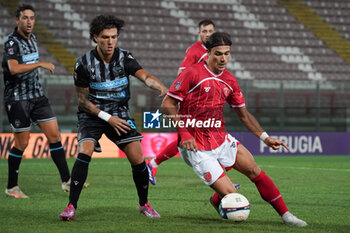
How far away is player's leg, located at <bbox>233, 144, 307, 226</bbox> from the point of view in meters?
5.13

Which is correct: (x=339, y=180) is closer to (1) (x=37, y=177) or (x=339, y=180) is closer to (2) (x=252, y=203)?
(2) (x=252, y=203)

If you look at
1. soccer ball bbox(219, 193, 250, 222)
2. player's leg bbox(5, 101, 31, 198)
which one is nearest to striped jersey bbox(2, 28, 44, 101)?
player's leg bbox(5, 101, 31, 198)

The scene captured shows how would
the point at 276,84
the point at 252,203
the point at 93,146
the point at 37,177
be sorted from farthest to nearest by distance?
1. the point at 276,84
2. the point at 37,177
3. the point at 252,203
4. the point at 93,146

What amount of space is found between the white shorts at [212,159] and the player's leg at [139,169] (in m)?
0.51

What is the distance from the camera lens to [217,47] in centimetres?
508

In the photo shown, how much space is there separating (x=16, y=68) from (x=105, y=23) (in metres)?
1.84

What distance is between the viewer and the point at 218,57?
5.11 m

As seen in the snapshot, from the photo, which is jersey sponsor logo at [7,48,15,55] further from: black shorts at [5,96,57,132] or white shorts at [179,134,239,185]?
white shorts at [179,134,239,185]

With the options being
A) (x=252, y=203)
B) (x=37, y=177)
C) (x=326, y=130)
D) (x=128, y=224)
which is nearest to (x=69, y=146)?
(x=37, y=177)

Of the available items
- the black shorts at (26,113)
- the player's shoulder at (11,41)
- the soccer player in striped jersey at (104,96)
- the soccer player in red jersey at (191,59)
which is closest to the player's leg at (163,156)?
the soccer player in red jersey at (191,59)

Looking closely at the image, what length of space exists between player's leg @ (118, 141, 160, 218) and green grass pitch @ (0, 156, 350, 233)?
0.40 feet

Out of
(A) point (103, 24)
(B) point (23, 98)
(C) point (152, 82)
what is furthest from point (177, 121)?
(B) point (23, 98)

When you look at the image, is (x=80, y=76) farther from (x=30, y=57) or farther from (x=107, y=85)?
(x=30, y=57)

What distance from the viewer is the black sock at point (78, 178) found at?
5289mm
